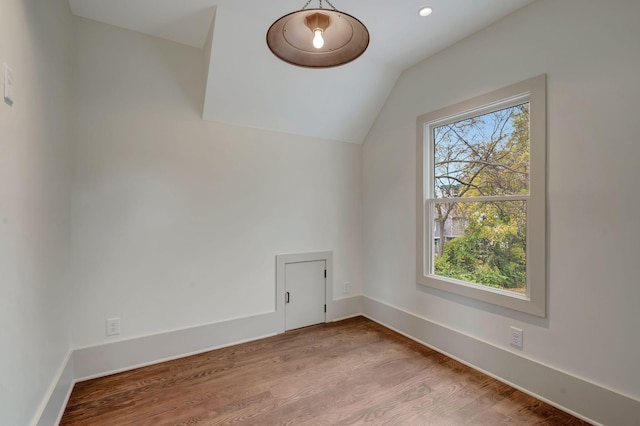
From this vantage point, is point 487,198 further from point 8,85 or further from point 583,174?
point 8,85

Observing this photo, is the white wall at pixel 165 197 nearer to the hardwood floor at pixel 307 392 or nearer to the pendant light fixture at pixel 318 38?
the hardwood floor at pixel 307 392

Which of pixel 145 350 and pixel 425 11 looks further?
pixel 145 350

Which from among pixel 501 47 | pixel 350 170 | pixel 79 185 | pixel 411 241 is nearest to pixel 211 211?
pixel 79 185

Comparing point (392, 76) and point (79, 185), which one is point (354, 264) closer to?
point (392, 76)

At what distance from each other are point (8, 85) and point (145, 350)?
80.8 inches

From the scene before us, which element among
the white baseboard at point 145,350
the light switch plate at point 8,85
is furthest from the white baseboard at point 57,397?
the light switch plate at point 8,85

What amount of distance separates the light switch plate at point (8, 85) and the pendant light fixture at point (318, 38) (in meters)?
1.05

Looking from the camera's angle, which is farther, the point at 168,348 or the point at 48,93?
the point at 168,348

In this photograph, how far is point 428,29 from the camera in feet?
7.73

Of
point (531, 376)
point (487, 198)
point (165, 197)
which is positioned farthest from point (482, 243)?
point (165, 197)

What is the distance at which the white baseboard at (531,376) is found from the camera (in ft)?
5.55

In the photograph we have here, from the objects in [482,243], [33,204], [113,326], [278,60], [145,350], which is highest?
[278,60]

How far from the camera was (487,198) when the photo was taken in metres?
2.37

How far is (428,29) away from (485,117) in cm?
84
